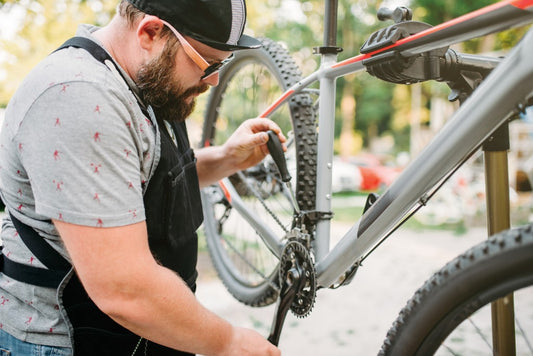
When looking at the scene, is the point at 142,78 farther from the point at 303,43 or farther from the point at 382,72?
the point at 303,43

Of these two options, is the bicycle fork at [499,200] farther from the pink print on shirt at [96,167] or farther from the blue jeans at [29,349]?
the blue jeans at [29,349]

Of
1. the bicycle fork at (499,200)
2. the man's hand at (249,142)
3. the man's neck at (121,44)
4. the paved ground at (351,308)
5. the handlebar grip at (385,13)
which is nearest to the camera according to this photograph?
the bicycle fork at (499,200)

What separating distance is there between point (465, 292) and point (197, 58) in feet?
2.41

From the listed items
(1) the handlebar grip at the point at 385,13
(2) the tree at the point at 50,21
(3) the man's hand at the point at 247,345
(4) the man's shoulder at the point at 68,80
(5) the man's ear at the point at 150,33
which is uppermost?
(2) the tree at the point at 50,21

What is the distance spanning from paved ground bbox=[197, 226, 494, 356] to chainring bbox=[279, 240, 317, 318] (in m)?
0.92

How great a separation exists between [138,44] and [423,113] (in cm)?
2290

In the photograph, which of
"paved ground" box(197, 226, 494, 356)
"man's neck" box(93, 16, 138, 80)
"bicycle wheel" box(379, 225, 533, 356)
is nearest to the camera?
"bicycle wheel" box(379, 225, 533, 356)

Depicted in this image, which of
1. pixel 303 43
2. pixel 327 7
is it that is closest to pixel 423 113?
pixel 303 43

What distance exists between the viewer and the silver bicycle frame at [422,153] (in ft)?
2.47

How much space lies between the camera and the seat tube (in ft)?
4.44

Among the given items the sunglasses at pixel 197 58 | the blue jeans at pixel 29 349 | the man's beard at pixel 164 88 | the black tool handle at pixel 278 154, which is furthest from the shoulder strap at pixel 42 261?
the black tool handle at pixel 278 154

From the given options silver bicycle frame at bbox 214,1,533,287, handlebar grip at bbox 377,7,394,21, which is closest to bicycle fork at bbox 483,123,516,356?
silver bicycle frame at bbox 214,1,533,287

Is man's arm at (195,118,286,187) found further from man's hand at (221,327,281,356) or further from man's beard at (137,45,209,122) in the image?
man's hand at (221,327,281,356)

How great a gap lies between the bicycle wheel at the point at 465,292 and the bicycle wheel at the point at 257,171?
572mm
